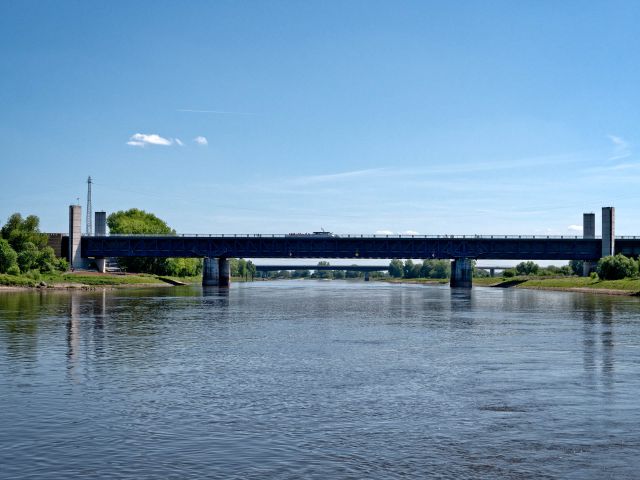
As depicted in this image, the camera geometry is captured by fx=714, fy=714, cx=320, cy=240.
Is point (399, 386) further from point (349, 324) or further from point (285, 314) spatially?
point (285, 314)

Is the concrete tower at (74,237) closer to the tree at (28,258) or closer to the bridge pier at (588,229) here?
the tree at (28,258)

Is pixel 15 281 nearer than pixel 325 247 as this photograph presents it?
Yes

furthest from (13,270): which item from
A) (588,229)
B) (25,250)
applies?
(588,229)

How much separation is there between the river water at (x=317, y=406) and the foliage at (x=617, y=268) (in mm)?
107776

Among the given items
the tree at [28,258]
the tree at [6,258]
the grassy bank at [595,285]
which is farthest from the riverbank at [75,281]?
the grassy bank at [595,285]

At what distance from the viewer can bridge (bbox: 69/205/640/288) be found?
186 meters

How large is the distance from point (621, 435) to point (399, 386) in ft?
33.1

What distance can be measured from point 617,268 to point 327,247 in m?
71.1

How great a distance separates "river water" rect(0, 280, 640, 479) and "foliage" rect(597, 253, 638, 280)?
108 metres

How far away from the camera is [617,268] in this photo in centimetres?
15188

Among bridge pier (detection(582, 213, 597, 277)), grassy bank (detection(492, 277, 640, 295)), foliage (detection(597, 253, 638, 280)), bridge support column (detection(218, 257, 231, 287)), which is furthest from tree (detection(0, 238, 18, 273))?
bridge pier (detection(582, 213, 597, 277))

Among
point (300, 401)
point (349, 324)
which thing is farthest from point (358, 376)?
point (349, 324)

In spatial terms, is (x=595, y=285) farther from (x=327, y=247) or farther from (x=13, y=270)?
(x=13, y=270)

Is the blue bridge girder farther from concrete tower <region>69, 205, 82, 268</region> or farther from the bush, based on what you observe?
the bush
